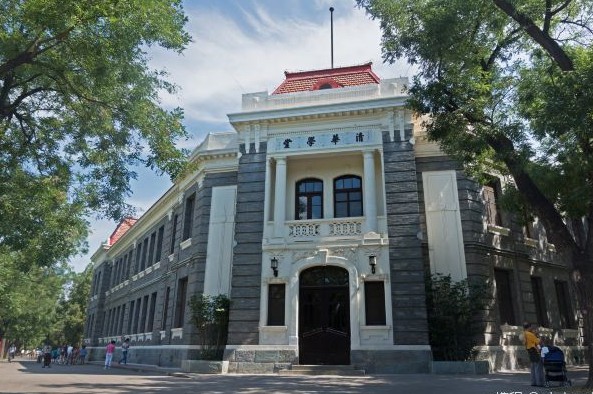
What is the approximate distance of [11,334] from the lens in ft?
194

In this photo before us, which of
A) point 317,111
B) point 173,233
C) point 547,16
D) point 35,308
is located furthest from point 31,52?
point 35,308

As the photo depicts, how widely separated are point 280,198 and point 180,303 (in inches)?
274

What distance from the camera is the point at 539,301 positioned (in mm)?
18750

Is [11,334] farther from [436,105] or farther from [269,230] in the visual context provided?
[436,105]

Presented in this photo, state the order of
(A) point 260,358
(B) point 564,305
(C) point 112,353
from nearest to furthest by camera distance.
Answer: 1. (A) point 260,358
2. (B) point 564,305
3. (C) point 112,353

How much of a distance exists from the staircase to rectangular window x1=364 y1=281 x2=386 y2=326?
163 cm

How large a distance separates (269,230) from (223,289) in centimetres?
307

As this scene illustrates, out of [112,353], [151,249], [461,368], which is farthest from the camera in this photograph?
[151,249]

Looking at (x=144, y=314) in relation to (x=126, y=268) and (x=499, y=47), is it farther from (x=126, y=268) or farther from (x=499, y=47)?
(x=499, y=47)

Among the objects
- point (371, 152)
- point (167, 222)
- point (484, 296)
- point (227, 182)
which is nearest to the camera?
point (484, 296)

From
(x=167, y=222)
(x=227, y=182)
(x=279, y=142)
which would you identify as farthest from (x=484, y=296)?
(x=167, y=222)

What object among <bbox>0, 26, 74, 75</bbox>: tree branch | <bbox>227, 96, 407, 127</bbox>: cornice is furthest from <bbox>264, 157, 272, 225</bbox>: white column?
<bbox>0, 26, 74, 75</bbox>: tree branch

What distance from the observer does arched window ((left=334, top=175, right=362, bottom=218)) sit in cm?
1725

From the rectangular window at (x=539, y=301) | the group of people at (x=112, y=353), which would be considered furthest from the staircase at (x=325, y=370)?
the group of people at (x=112, y=353)
